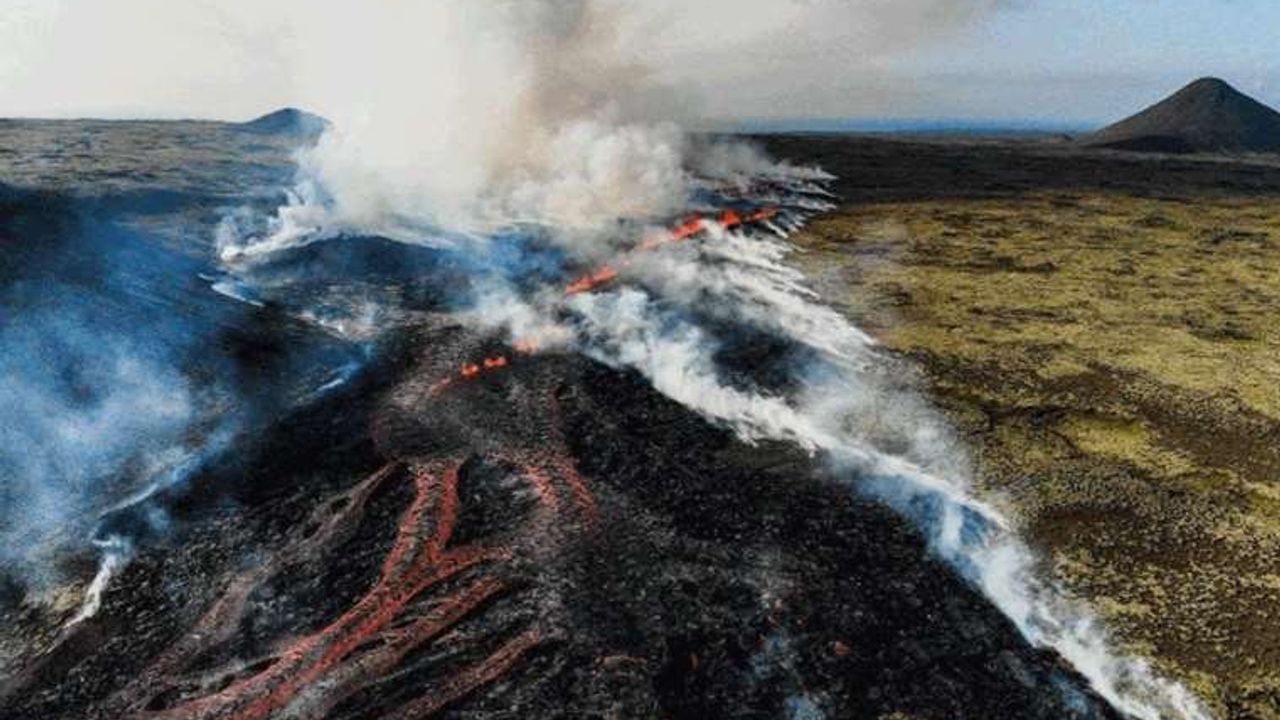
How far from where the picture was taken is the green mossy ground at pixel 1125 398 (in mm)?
13320

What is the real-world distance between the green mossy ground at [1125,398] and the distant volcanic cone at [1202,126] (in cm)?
9352

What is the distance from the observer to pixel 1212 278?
34875 millimetres

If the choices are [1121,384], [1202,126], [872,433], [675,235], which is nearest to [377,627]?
[872,433]

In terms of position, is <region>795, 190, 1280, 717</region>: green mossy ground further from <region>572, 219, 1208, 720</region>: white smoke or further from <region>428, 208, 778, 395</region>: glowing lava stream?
<region>428, 208, 778, 395</region>: glowing lava stream

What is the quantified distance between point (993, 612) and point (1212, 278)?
27689mm

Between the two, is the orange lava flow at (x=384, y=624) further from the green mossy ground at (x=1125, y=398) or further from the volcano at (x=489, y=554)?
the green mossy ground at (x=1125, y=398)

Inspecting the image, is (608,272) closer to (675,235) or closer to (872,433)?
(675,235)

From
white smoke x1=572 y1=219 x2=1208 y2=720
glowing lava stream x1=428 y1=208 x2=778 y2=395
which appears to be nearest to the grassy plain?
white smoke x1=572 y1=219 x2=1208 y2=720

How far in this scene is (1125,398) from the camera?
2109cm

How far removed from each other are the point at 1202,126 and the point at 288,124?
12092 centimetres

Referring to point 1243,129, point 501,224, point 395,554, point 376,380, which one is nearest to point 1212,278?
point 501,224

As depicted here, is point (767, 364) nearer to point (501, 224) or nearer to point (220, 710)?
point (220, 710)

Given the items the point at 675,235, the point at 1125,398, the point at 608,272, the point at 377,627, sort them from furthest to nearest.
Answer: the point at 675,235, the point at 608,272, the point at 1125,398, the point at 377,627

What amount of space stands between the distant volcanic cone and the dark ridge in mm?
100985
